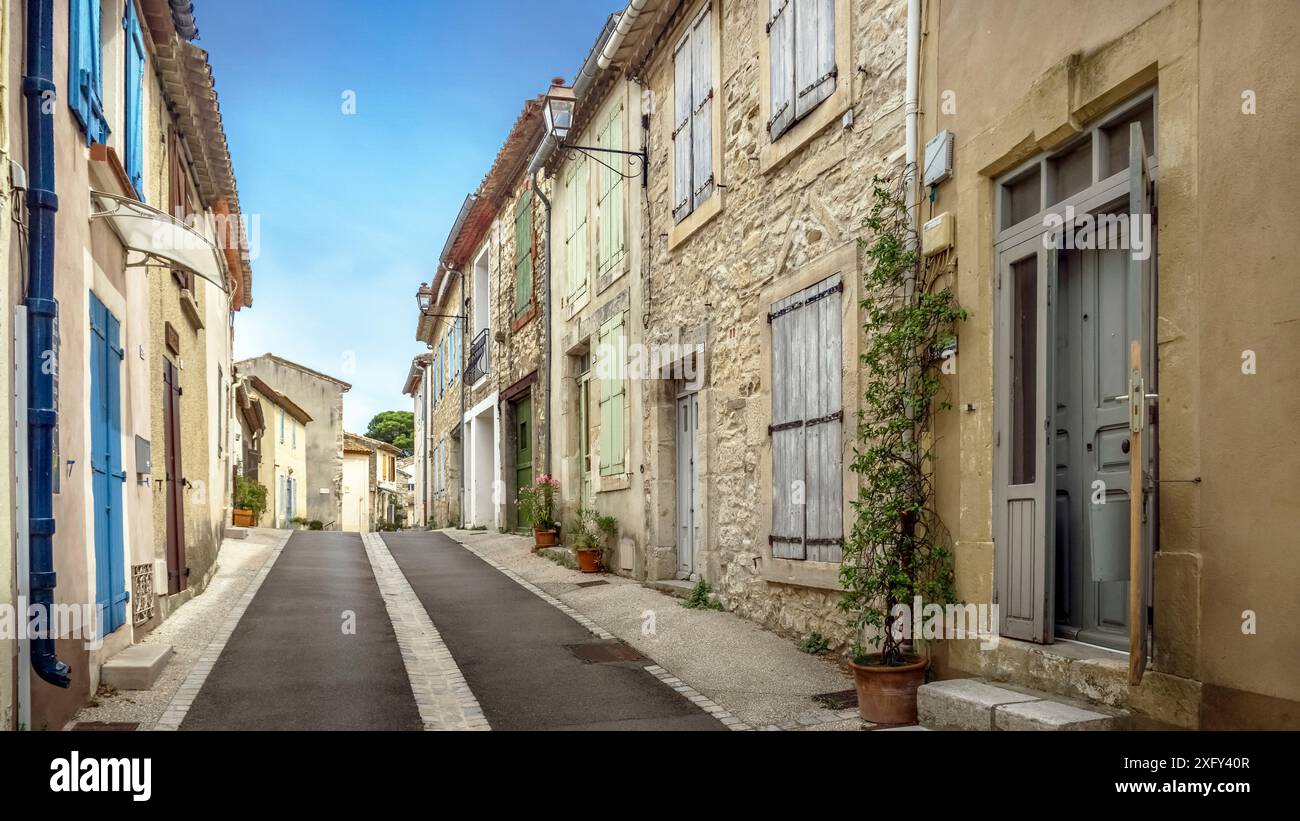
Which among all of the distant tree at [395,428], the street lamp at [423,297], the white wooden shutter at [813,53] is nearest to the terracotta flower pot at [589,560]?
the white wooden shutter at [813,53]

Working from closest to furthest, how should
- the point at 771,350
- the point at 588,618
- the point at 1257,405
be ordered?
the point at 1257,405 < the point at 771,350 < the point at 588,618

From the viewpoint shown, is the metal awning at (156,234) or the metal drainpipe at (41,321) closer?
the metal drainpipe at (41,321)

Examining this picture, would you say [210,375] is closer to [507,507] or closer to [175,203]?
[175,203]

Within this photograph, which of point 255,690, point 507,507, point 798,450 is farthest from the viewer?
point 507,507

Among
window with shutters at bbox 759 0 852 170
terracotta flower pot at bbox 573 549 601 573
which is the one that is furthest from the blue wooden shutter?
terracotta flower pot at bbox 573 549 601 573

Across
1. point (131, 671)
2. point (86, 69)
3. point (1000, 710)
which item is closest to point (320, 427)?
point (131, 671)

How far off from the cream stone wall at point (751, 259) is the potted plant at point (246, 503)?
9.75 metres

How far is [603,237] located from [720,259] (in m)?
3.17

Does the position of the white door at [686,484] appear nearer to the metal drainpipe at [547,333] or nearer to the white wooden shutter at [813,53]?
the white wooden shutter at [813,53]

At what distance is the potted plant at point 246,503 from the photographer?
16812 millimetres

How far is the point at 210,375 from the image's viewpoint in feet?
37.9

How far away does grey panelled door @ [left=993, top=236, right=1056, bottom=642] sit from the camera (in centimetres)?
471

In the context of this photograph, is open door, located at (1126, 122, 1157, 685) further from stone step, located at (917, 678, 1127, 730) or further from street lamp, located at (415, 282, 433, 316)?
street lamp, located at (415, 282, 433, 316)

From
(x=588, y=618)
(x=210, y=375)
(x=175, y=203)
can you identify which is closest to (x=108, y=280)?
(x=175, y=203)
